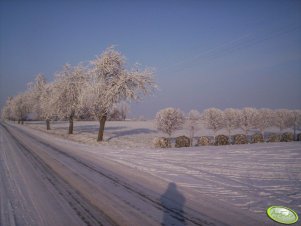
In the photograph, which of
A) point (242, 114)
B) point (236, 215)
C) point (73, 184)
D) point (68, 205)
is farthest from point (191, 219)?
point (242, 114)

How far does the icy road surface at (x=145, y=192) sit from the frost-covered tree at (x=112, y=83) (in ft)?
51.1

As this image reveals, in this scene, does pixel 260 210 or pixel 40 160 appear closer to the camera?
pixel 260 210

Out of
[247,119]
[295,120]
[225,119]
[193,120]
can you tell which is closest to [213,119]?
[193,120]

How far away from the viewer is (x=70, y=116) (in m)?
42.0

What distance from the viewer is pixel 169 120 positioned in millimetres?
41844

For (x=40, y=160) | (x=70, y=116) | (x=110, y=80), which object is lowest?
(x=40, y=160)

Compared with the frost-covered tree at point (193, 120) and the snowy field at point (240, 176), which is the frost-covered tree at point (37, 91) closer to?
the frost-covered tree at point (193, 120)

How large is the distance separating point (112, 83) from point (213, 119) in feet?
86.6

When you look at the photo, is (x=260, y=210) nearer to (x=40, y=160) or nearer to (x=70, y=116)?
(x=40, y=160)

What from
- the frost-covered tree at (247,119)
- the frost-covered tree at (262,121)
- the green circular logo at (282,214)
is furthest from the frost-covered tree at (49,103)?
the green circular logo at (282,214)

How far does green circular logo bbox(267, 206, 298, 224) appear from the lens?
636 cm

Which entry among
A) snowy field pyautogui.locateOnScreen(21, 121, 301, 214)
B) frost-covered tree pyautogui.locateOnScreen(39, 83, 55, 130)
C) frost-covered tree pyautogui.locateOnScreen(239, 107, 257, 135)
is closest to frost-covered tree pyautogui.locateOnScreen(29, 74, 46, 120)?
frost-covered tree pyautogui.locateOnScreen(39, 83, 55, 130)

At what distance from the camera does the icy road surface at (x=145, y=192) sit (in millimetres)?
6410

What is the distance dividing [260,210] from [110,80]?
25.0 m
